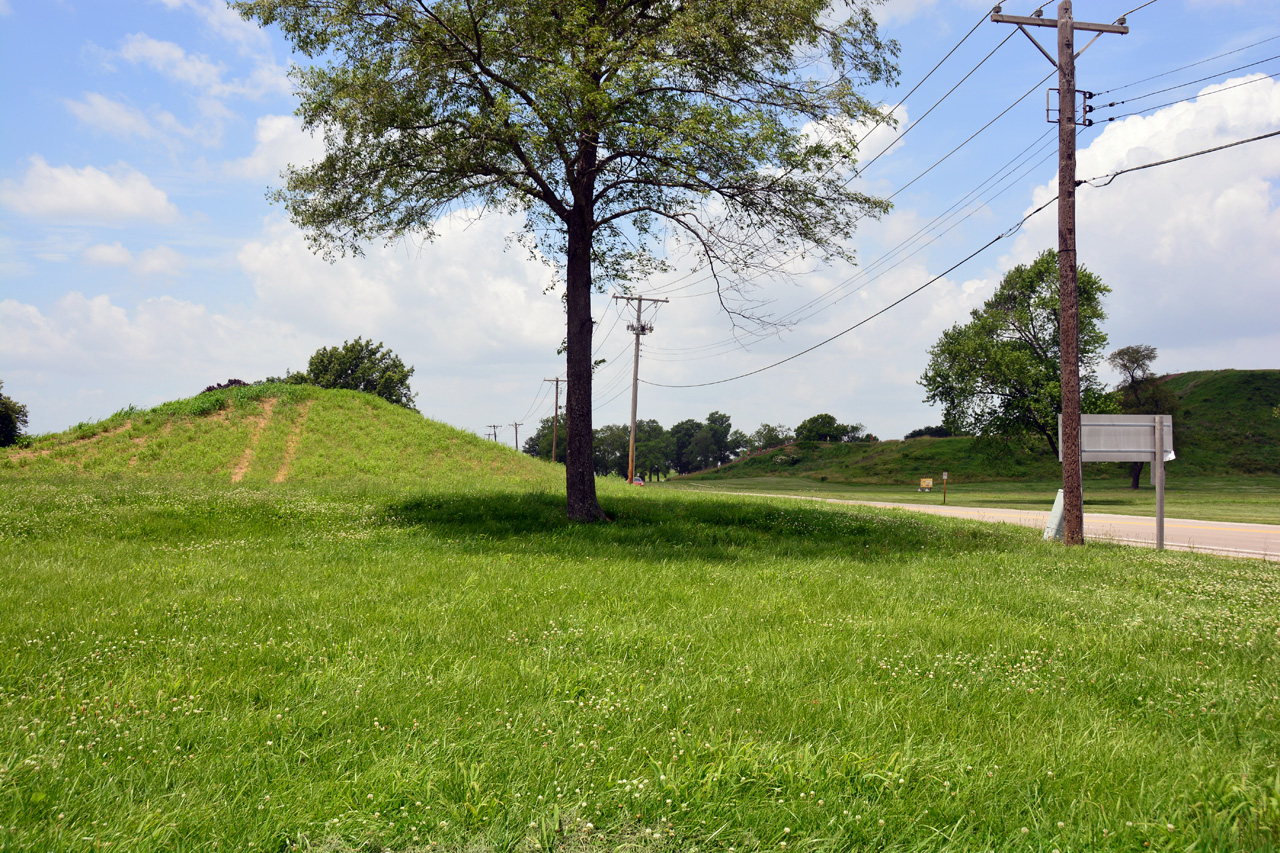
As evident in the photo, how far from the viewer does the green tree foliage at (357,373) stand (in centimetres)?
7038

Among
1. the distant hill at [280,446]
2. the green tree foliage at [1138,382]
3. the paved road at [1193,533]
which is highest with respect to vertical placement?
the green tree foliage at [1138,382]

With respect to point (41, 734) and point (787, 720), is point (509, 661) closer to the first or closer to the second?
point (787, 720)

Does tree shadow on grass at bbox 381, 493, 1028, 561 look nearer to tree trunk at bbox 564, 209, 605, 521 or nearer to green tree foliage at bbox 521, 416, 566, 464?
tree trunk at bbox 564, 209, 605, 521

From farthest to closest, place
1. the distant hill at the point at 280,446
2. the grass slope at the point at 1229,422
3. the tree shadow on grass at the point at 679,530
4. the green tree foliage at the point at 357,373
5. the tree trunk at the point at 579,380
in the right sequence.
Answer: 1. the green tree foliage at the point at 357,373
2. the grass slope at the point at 1229,422
3. the distant hill at the point at 280,446
4. the tree trunk at the point at 579,380
5. the tree shadow on grass at the point at 679,530

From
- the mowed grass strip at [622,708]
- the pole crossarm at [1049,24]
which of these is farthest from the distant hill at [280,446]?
the pole crossarm at [1049,24]

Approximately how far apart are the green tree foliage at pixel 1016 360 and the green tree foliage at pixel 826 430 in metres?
63.3

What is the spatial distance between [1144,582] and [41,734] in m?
12.9

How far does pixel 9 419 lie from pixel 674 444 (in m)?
101

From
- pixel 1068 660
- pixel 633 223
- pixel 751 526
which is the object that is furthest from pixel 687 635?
pixel 633 223

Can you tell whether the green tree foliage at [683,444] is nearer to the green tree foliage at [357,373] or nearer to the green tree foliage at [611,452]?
the green tree foliage at [611,452]

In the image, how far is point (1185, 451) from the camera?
58.3 meters

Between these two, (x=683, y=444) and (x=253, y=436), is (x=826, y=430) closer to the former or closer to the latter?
(x=683, y=444)

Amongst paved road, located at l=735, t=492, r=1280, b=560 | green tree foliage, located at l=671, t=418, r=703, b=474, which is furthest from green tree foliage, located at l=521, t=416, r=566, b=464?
paved road, located at l=735, t=492, r=1280, b=560

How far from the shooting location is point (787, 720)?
4531mm
